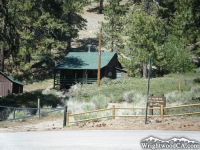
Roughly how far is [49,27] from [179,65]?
2106 cm

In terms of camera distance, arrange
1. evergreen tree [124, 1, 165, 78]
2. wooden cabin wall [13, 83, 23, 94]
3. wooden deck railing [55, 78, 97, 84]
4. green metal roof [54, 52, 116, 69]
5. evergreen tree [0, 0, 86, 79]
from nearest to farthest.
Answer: evergreen tree [0, 0, 86, 79]
wooden cabin wall [13, 83, 23, 94]
evergreen tree [124, 1, 165, 78]
wooden deck railing [55, 78, 97, 84]
green metal roof [54, 52, 116, 69]

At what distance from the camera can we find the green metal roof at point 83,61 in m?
50.0

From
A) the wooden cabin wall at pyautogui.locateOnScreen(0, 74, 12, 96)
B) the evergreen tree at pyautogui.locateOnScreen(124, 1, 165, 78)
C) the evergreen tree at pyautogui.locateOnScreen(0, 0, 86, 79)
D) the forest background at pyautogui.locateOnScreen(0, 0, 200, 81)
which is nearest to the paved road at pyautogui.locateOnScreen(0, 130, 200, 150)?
the evergreen tree at pyautogui.locateOnScreen(0, 0, 86, 79)

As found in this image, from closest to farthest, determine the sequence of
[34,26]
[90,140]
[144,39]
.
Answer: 1. [90,140]
2. [144,39]
3. [34,26]

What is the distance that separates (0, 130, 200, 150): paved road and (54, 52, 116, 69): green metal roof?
115 feet

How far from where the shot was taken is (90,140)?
12.7 meters

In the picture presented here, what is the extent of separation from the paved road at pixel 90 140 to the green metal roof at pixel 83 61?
35090 millimetres

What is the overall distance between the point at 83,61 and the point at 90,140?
1552 inches

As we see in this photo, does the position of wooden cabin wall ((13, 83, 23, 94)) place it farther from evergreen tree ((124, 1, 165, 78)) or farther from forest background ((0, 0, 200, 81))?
evergreen tree ((124, 1, 165, 78))

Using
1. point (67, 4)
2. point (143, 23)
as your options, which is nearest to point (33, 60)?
point (67, 4)

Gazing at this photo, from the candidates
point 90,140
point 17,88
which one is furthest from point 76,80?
point 90,140

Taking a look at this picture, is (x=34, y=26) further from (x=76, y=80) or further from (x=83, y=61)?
(x=83, y=61)

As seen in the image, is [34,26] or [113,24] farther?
[113,24]

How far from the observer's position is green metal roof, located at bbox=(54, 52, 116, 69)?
50.0 metres
